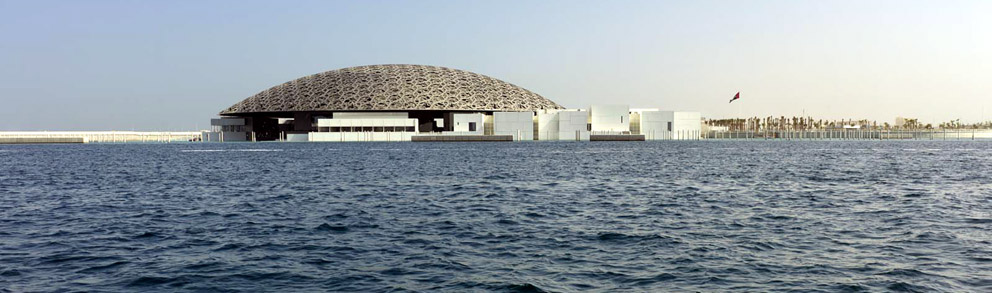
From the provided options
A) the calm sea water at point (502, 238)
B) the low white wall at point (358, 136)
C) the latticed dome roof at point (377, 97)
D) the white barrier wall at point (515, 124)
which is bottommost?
the calm sea water at point (502, 238)

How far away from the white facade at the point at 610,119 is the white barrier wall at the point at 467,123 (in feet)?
80.2

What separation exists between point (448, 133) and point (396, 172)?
12233 cm

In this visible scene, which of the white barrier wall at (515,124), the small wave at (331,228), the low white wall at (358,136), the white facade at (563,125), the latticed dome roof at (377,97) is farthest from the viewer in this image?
the latticed dome roof at (377,97)

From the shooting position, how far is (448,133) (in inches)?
6919

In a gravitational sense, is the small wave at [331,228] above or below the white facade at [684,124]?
below

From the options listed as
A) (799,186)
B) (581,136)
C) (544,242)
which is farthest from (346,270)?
(581,136)

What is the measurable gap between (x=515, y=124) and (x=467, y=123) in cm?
1081

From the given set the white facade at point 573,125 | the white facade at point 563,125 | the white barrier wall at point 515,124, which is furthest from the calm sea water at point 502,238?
the white barrier wall at point 515,124

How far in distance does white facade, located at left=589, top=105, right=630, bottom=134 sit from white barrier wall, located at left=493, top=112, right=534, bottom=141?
13.5 m

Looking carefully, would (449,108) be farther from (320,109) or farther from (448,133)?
(320,109)

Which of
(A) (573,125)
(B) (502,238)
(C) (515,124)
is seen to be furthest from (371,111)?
(B) (502,238)

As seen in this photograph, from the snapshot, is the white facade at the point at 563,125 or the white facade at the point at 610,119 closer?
the white facade at the point at 563,125

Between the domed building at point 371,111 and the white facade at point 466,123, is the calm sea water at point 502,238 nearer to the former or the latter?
the white facade at point 466,123

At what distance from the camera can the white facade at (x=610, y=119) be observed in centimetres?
16975
